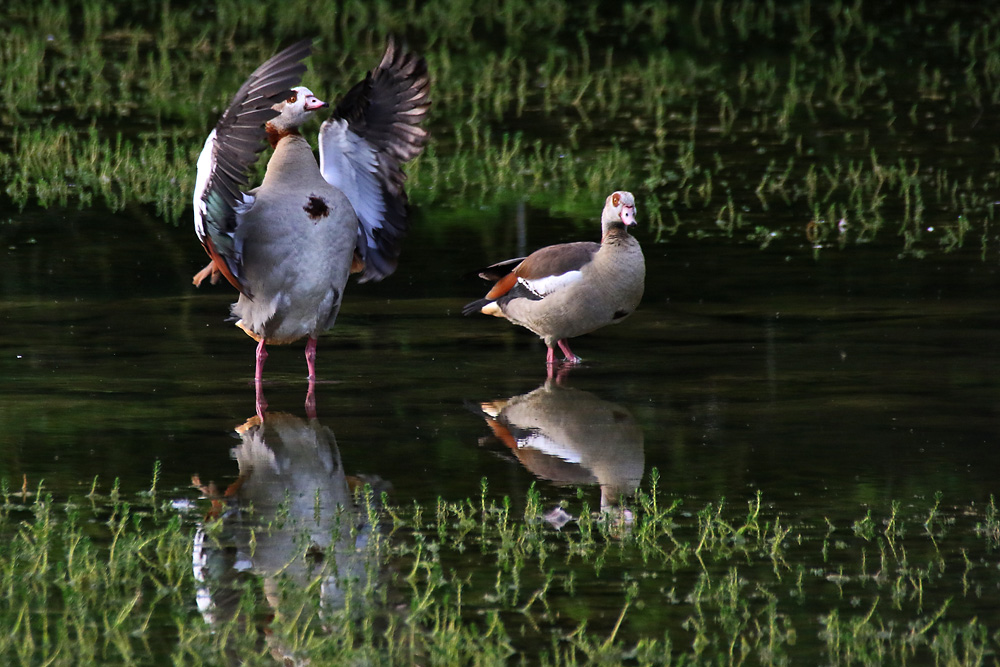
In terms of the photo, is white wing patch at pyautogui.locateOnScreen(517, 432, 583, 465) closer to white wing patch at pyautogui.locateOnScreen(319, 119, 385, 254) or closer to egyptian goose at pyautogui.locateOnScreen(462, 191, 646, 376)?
egyptian goose at pyautogui.locateOnScreen(462, 191, 646, 376)

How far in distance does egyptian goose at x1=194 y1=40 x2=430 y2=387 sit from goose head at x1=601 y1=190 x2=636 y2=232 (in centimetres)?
133

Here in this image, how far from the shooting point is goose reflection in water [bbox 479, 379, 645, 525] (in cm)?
855

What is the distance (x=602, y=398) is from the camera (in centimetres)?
1033

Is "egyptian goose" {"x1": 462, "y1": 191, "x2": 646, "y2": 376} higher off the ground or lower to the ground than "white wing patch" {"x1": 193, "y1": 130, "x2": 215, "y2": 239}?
lower

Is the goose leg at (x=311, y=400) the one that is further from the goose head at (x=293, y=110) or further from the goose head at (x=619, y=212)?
the goose head at (x=619, y=212)

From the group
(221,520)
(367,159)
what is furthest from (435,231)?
(221,520)

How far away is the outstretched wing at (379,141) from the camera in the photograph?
10.7 metres

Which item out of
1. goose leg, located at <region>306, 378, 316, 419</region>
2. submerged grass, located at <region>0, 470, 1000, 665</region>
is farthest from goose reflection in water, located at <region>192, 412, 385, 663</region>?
goose leg, located at <region>306, 378, 316, 419</region>

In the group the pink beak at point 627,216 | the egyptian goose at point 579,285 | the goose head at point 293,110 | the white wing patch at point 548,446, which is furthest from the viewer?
the pink beak at point 627,216

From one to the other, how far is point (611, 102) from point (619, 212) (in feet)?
38.0

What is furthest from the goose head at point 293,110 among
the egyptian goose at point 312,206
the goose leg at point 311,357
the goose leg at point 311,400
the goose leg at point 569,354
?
the goose leg at point 569,354

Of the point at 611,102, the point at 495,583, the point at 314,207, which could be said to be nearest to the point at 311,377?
the point at 314,207

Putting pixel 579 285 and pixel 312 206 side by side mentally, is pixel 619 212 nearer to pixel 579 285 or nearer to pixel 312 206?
pixel 579 285

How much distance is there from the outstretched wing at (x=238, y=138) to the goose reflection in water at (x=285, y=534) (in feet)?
4.28
